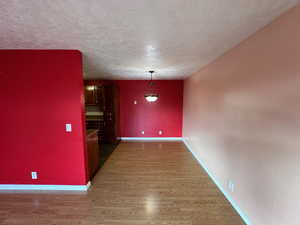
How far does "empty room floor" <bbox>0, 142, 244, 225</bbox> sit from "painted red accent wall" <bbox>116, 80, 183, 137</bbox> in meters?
2.62

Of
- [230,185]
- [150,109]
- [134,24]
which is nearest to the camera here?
[134,24]

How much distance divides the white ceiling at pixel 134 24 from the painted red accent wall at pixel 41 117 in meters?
0.26

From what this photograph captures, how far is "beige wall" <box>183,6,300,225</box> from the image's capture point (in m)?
1.31

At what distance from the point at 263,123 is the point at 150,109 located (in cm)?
446

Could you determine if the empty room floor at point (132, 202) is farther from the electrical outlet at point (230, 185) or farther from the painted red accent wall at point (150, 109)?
the painted red accent wall at point (150, 109)

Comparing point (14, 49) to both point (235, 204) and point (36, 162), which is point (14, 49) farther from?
point (235, 204)

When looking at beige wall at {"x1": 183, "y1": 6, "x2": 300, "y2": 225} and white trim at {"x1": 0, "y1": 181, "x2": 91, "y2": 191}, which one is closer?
beige wall at {"x1": 183, "y1": 6, "x2": 300, "y2": 225}

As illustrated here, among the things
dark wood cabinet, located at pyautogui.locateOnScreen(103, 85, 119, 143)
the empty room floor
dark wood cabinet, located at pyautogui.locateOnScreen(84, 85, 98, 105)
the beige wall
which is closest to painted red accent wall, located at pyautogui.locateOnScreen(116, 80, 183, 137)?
dark wood cabinet, located at pyautogui.locateOnScreen(103, 85, 119, 143)

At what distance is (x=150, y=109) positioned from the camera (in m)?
5.93

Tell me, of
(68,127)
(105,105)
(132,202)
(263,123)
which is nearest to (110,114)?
(105,105)

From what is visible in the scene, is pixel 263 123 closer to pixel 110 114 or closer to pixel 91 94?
pixel 110 114

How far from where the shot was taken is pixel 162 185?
283 cm

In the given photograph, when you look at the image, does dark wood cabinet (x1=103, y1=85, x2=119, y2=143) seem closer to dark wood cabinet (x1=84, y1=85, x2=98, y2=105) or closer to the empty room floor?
dark wood cabinet (x1=84, y1=85, x2=98, y2=105)

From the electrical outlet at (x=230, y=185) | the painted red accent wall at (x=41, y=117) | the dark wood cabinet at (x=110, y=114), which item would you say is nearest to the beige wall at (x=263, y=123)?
the electrical outlet at (x=230, y=185)
